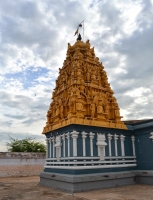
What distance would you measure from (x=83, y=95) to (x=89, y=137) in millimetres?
2722

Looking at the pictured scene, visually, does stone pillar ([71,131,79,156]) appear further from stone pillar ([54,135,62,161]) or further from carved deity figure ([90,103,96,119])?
stone pillar ([54,135,62,161])

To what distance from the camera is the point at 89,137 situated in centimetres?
1173

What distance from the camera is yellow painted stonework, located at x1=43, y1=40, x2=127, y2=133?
1200cm

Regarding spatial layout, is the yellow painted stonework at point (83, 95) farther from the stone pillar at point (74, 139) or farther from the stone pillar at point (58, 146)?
the stone pillar at point (58, 146)

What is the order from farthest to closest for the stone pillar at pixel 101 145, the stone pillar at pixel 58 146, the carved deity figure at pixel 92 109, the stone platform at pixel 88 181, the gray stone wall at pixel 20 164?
the gray stone wall at pixel 20 164 < the stone pillar at pixel 58 146 < the carved deity figure at pixel 92 109 < the stone pillar at pixel 101 145 < the stone platform at pixel 88 181

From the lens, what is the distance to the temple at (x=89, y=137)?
11.1m

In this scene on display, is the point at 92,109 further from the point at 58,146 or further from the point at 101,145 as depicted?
the point at 58,146

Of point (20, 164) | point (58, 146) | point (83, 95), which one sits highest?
point (83, 95)

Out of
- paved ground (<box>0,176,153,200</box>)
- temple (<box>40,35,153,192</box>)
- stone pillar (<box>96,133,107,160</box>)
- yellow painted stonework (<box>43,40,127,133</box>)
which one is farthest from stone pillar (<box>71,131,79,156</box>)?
paved ground (<box>0,176,153,200</box>)

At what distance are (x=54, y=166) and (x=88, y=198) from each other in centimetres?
478

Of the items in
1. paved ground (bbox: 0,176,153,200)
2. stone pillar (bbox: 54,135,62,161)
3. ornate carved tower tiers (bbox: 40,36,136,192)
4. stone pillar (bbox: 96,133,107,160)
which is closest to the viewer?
paved ground (bbox: 0,176,153,200)

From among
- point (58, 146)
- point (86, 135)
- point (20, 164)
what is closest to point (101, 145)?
point (86, 135)

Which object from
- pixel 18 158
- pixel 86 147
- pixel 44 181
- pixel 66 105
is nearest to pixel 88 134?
pixel 86 147

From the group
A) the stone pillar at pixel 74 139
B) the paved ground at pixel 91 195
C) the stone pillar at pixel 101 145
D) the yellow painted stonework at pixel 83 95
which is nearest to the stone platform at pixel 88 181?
the paved ground at pixel 91 195
